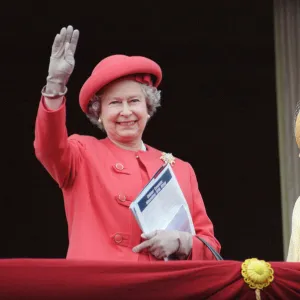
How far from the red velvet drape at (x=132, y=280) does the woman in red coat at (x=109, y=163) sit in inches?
13.9

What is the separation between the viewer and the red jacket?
8.43 ft

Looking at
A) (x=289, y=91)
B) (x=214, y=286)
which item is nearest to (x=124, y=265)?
(x=214, y=286)

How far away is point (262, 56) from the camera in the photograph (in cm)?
575

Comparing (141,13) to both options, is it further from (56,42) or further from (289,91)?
(56,42)

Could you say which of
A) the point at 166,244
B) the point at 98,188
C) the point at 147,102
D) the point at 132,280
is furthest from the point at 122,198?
the point at 132,280

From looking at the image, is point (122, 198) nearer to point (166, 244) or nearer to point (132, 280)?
point (166, 244)

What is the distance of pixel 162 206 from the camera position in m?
2.61

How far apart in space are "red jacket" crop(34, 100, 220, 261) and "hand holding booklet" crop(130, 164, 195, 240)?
8 centimetres

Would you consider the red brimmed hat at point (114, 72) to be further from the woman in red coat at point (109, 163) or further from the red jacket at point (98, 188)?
the red jacket at point (98, 188)

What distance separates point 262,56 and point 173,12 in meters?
0.68

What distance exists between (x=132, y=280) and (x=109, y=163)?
2.15 ft

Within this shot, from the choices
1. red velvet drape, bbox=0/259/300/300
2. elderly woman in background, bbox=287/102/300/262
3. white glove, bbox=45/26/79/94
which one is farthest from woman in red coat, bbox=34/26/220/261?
red velvet drape, bbox=0/259/300/300

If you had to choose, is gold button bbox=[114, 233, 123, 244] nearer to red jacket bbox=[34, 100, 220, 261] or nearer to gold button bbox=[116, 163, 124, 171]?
red jacket bbox=[34, 100, 220, 261]

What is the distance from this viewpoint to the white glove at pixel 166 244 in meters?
2.54
